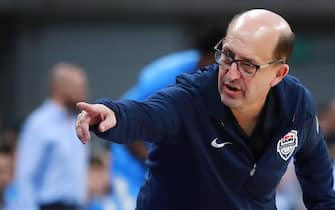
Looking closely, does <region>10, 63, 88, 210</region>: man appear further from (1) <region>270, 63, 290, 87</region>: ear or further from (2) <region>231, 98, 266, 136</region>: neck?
(1) <region>270, 63, 290, 87</region>: ear

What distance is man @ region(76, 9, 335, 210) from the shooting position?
12.3 feet

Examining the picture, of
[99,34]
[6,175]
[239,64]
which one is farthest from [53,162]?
[99,34]

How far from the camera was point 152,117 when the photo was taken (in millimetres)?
3664

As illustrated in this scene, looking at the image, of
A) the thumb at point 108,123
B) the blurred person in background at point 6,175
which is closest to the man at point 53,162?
the blurred person in background at point 6,175

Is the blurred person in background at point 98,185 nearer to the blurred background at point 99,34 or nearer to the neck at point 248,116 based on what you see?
the blurred background at point 99,34

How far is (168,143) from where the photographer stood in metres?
3.87

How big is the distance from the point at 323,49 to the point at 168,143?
9.22m

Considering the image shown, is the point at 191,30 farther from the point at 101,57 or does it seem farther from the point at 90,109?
the point at 90,109

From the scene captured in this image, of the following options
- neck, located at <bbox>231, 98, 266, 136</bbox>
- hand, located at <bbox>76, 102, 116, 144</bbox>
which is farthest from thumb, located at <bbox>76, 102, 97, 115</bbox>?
neck, located at <bbox>231, 98, 266, 136</bbox>

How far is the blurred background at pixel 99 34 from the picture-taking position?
1192cm

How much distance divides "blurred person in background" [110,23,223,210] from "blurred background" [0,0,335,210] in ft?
18.5

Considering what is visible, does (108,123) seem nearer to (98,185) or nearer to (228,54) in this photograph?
(228,54)

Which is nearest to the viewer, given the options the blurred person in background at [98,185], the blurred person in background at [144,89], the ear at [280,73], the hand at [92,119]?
the hand at [92,119]

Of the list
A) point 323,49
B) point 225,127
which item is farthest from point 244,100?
point 323,49
